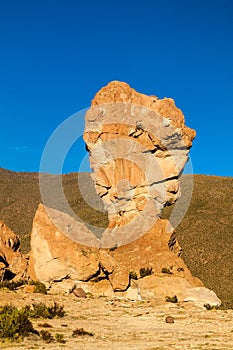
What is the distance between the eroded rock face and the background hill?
1028 cm

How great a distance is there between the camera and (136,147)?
119 feet

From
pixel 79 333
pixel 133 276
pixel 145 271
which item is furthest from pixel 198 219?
pixel 79 333

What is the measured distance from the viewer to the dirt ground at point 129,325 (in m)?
13.6

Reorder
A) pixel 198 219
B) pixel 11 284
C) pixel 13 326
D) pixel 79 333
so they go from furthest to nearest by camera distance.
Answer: pixel 198 219 < pixel 11 284 < pixel 79 333 < pixel 13 326

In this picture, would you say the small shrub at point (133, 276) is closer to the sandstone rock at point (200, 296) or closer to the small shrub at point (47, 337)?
the sandstone rock at point (200, 296)

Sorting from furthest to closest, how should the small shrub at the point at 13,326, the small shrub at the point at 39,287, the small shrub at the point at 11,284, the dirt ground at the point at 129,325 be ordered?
1. the small shrub at the point at 11,284
2. the small shrub at the point at 39,287
3. the small shrub at the point at 13,326
4. the dirt ground at the point at 129,325

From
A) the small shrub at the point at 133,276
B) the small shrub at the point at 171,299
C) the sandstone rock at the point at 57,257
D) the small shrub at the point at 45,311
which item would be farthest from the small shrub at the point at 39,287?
the small shrub at the point at 171,299

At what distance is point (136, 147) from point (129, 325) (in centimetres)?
2041

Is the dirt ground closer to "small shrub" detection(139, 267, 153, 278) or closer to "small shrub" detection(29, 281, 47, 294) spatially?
"small shrub" detection(29, 281, 47, 294)

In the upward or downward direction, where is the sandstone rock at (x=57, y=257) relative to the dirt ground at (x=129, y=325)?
upward

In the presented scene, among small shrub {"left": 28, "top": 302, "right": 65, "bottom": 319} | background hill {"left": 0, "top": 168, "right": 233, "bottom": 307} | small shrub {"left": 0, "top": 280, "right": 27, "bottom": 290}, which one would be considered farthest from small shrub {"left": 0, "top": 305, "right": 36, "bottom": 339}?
background hill {"left": 0, "top": 168, "right": 233, "bottom": 307}

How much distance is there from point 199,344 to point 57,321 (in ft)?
20.9

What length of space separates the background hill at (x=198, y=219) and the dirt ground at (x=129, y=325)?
951 cm

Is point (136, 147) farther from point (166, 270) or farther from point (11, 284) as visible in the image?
point (11, 284)
